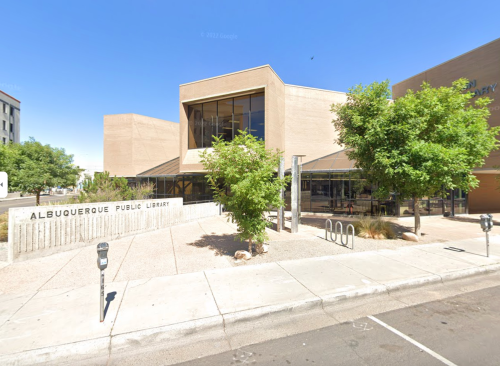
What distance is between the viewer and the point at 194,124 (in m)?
18.8

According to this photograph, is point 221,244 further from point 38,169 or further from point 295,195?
point 38,169

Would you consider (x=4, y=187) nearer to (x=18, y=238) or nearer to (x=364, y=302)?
(x=18, y=238)

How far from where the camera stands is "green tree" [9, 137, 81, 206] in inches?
474

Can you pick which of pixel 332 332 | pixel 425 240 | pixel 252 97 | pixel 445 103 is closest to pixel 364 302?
pixel 332 332

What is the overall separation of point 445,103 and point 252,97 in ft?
37.8

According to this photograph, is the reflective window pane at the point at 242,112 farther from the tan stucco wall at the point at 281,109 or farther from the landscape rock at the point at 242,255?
the landscape rock at the point at 242,255

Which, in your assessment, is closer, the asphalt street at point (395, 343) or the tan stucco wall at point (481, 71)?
the asphalt street at point (395, 343)

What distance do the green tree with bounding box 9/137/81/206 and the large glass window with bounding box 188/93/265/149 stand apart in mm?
8292

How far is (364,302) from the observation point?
177 inches

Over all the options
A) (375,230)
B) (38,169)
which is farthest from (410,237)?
(38,169)

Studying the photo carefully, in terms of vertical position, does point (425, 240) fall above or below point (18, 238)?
below

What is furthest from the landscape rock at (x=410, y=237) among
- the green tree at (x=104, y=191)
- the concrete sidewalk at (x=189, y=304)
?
the green tree at (x=104, y=191)

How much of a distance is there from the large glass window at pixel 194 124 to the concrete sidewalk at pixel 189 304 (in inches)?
578

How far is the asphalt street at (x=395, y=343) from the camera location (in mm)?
2984
